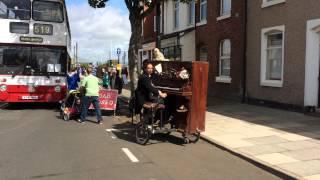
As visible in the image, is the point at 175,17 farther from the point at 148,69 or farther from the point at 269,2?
the point at 148,69

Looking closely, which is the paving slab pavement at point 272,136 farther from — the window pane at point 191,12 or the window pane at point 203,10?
the window pane at point 191,12

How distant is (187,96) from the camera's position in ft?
36.3

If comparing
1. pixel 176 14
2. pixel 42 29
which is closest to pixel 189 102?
pixel 42 29

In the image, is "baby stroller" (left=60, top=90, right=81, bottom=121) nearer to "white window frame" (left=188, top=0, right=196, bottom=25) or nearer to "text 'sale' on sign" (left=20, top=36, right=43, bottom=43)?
"text 'sale' on sign" (left=20, top=36, right=43, bottom=43)

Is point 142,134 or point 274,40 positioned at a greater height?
point 274,40

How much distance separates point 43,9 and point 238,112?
8332 mm

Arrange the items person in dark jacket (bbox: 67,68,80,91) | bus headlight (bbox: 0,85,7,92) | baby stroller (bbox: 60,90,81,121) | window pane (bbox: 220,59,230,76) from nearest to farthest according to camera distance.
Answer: baby stroller (bbox: 60,90,81,121)
person in dark jacket (bbox: 67,68,80,91)
bus headlight (bbox: 0,85,7,92)
window pane (bbox: 220,59,230,76)

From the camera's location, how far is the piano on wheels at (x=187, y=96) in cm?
1107

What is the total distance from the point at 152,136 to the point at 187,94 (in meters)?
1.88

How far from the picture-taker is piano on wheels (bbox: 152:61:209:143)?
1107 cm

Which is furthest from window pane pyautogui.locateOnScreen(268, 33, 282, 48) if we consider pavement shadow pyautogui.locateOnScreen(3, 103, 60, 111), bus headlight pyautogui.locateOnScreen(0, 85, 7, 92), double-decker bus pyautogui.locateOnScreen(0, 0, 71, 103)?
bus headlight pyautogui.locateOnScreen(0, 85, 7, 92)

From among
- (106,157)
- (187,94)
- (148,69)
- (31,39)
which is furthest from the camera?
(31,39)

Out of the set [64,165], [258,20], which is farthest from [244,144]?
[258,20]

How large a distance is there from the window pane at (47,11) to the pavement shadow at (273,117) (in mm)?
6843
